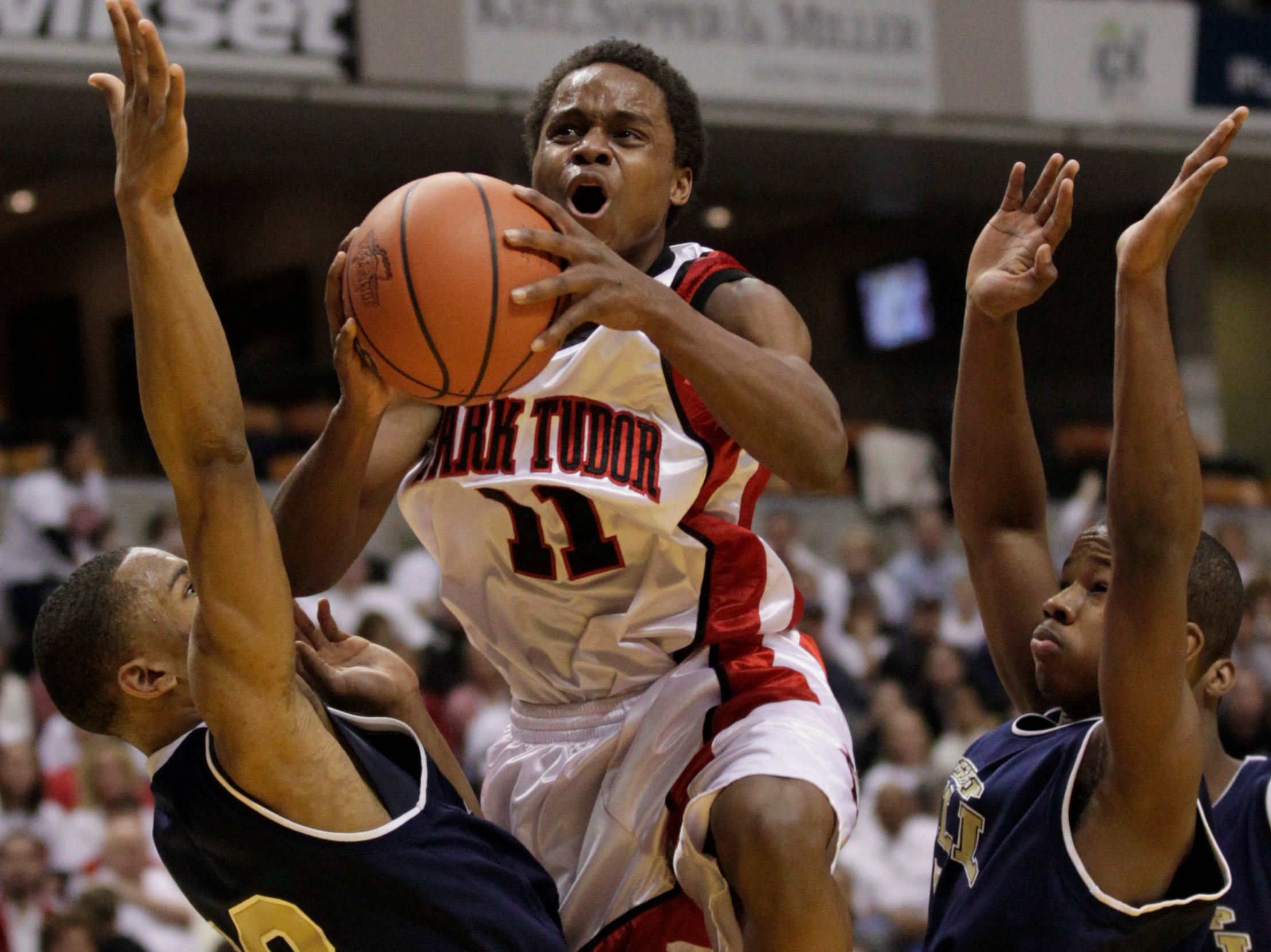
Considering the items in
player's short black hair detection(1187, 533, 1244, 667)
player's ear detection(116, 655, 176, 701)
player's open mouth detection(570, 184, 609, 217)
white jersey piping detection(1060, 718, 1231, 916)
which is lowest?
white jersey piping detection(1060, 718, 1231, 916)

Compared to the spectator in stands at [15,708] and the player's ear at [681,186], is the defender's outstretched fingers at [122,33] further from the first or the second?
the spectator in stands at [15,708]

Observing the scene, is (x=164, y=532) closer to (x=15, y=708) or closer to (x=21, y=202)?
(x=15, y=708)

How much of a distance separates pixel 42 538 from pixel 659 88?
22.2 ft

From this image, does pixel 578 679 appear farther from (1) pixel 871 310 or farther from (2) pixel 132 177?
(1) pixel 871 310

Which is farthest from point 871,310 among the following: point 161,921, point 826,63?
point 161,921

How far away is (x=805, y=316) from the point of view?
52.1ft

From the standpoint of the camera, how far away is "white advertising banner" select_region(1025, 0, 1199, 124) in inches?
498

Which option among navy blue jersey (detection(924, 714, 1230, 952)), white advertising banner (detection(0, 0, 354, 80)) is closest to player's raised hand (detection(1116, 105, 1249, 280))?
navy blue jersey (detection(924, 714, 1230, 952))

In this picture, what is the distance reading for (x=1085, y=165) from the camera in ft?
45.3

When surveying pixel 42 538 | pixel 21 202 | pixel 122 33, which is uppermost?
pixel 122 33

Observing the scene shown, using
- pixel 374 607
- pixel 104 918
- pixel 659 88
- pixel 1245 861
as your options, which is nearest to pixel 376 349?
pixel 659 88

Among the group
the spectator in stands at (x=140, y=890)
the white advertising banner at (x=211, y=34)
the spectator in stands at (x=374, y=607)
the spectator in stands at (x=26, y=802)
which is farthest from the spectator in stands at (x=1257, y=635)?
the spectator in stands at (x=26, y=802)

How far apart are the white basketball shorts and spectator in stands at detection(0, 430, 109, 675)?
20.0ft

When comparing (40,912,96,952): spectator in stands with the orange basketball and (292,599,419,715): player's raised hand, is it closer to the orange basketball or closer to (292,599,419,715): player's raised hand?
(292,599,419,715): player's raised hand
